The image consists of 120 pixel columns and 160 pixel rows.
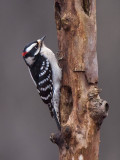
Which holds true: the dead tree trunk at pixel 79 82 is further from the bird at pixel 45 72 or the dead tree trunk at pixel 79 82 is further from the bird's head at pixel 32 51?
the bird's head at pixel 32 51

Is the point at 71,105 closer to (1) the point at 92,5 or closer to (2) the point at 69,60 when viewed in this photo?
(2) the point at 69,60

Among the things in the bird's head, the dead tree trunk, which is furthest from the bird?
the dead tree trunk

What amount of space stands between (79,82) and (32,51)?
2.86ft

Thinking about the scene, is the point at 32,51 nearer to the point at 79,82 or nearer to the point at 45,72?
the point at 45,72

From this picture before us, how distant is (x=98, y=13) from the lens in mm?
8711

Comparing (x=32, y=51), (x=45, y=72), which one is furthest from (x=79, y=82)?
(x=32, y=51)

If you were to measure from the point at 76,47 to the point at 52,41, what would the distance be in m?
3.31

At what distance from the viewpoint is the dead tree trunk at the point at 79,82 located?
4906 millimetres

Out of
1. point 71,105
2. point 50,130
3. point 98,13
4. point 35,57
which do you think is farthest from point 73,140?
point 98,13

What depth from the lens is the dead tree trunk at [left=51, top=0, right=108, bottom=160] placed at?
4906 millimetres

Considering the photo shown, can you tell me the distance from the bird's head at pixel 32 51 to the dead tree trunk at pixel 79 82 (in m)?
0.49

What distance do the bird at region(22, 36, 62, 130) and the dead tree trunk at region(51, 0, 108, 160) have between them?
0.52 ft

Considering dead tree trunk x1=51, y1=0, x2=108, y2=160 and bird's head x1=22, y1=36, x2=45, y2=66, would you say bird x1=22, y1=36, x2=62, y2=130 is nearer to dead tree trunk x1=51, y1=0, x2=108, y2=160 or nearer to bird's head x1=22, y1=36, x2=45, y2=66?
bird's head x1=22, y1=36, x2=45, y2=66

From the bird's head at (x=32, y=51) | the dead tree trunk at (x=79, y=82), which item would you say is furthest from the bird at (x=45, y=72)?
the dead tree trunk at (x=79, y=82)
